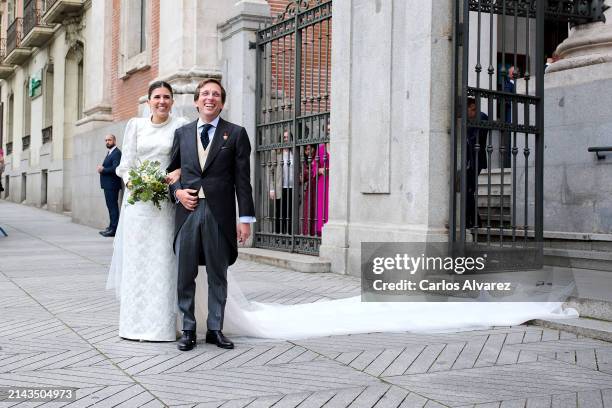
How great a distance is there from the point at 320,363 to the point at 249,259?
6.54 meters

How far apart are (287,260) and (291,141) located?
78.1 inches

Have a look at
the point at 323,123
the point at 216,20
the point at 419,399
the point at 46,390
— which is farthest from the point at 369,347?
the point at 216,20

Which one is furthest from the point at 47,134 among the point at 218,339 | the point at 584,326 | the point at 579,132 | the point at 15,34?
the point at 584,326

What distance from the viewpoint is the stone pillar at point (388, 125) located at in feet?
27.2

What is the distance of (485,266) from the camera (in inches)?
310

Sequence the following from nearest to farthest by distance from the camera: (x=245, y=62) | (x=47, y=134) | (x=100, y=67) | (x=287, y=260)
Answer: (x=287, y=260)
(x=245, y=62)
(x=100, y=67)
(x=47, y=134)

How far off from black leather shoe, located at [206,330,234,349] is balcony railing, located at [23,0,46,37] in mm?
23782

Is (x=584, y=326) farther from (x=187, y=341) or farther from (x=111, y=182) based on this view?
(x=111, y=182)

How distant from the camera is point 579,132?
31.6ft

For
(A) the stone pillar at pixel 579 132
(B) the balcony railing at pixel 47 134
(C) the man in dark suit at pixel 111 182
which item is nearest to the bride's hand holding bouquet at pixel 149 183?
(A) the stone pillar at pixel 579 132

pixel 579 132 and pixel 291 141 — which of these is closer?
pixel 579 132

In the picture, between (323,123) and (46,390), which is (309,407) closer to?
(46,390)

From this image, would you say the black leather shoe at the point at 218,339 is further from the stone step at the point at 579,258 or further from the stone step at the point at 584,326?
the stone step at the point at 579,258

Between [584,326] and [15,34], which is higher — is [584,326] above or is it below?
below
